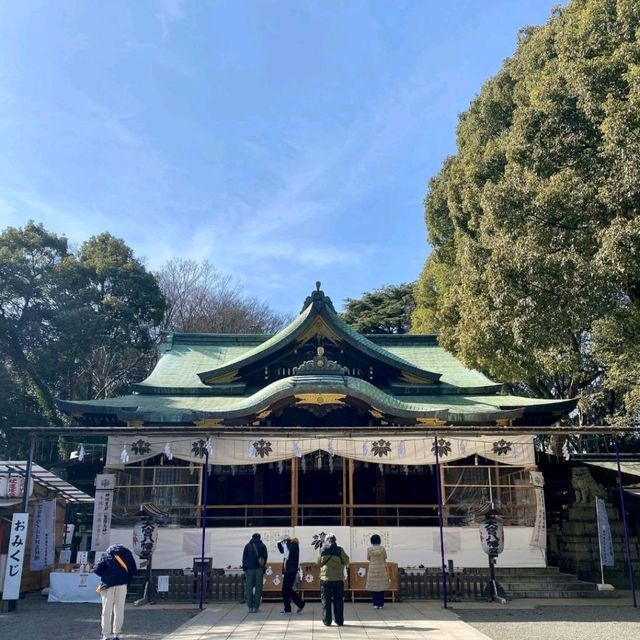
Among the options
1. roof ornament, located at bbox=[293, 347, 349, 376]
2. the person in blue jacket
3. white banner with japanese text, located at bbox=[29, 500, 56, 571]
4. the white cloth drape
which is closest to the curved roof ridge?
roof ornament, located at bbox=[293, 347, 349, 376]

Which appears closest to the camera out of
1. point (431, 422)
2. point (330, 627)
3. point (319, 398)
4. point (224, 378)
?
point (330, 627)

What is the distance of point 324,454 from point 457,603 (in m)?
5.79

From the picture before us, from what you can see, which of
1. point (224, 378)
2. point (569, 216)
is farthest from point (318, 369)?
point (569, 216)

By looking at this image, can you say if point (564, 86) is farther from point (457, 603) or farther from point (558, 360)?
point (457, 603)

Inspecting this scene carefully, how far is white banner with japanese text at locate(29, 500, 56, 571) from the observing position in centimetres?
1448

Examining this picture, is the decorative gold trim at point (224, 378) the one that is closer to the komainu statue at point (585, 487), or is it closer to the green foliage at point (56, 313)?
the komainu statue at point (585, 487)

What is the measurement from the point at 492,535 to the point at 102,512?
9.67 metres

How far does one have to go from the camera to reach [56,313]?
29.5 m

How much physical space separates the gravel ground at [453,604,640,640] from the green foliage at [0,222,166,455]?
2383 centimetres

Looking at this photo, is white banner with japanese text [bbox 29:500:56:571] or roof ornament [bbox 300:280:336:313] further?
roof ornament [bbox 300:280:336:313]

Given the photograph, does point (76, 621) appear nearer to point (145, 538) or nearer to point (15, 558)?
point (15, 558)

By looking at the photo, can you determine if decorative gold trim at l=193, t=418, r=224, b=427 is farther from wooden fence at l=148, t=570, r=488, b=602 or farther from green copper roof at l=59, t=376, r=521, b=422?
wooden fence at l=148, t=570, r=488, b=602

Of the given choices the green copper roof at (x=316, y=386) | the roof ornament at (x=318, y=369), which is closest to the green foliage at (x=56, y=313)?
the green copper roof at (x=316, y=386)

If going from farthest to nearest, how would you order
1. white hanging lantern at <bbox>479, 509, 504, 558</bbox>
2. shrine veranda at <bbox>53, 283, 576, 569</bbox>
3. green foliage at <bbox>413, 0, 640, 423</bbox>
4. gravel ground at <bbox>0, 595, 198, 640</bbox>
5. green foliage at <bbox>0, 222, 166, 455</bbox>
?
1. green foliage at <bbox>0, 222, 166, 455</bbox>
2. shrine veranda at <bbox>53, 283, 576, 569</bbox>
3. green foliage at <bbox>413, 0, 640, 423</bbox>
4. white hanging lantern at <bbox>479, 509, 504, 558</bbox>
5. gravel ground at <bbox>0, 595, 198, 640</bbox>
